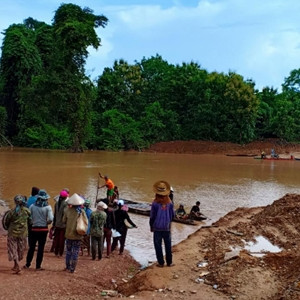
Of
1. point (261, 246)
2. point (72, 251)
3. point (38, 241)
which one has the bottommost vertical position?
point (261, 246)

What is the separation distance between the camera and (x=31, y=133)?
5297cm

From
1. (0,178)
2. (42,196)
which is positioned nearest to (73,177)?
(0,178)

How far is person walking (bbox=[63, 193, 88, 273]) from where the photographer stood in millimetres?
7125

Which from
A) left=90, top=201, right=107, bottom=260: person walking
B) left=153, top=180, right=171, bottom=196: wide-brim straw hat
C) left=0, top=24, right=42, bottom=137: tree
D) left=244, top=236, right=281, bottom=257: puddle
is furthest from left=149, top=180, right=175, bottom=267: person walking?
left=0, top=24, right=42, bottom=137: tree

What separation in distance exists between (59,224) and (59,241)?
47cm

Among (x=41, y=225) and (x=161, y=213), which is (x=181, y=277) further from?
(x=41, y=225)

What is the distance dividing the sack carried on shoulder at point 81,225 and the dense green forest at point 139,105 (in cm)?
3873

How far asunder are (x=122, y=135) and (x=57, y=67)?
1466cm

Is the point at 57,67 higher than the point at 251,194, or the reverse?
the point at 57,67

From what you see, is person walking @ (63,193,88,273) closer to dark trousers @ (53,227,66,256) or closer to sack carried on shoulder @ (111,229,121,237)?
dark trousers @ (53,227,66,256)

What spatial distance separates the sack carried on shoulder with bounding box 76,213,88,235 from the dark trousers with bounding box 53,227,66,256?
1401mm

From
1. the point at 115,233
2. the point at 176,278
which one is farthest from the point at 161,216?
the point at 115,233

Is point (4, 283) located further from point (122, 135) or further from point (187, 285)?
point (122, 135)

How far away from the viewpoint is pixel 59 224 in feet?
27.5
